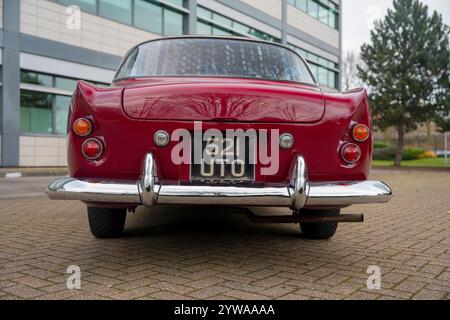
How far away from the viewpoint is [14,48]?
1352 centimetres

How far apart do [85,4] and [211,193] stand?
1482 cm

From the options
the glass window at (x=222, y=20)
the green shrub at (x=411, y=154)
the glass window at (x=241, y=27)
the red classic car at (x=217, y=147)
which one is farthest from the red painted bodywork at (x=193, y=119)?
the green shrub at (x=411, y=154)

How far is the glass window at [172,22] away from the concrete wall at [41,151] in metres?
6.83

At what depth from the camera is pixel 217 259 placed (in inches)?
127

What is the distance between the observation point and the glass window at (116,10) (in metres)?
16.2

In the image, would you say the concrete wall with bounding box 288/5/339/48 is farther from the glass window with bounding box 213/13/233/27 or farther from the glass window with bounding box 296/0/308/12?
the glass window with bounding box 213/13/233/27

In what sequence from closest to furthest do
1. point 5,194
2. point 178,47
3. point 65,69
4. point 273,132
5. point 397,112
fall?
point 273,132, point 178,47, point 5,194, point 65,69, point 397,112

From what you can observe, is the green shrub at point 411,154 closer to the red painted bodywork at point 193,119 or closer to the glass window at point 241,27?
the glass window at point 241,27

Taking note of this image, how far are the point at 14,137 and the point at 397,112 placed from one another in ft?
56.4

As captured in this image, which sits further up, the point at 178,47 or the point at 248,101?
the point at 178,47
